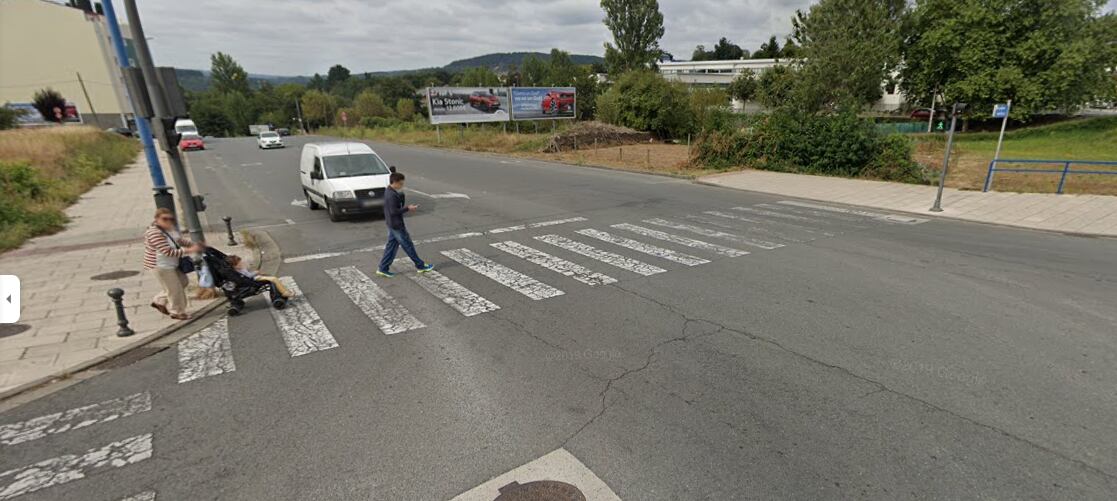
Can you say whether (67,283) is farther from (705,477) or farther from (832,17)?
(832,17)

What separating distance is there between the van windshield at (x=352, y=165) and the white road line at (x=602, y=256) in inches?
223

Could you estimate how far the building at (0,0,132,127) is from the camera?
52.3 m

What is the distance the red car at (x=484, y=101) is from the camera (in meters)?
36.5

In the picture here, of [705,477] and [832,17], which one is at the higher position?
[832,17]

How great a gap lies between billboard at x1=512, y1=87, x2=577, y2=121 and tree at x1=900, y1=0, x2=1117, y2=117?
2696cm

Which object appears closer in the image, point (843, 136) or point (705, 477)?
point (705, 477)

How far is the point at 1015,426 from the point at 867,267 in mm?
4253

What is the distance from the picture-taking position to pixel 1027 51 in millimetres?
30469

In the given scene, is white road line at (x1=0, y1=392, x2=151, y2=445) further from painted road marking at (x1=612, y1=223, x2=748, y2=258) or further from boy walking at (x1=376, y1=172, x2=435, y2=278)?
painted road marking at (x1=612, y1=223, x2=748, y2=258)

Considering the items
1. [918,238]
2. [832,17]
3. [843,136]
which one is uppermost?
[832,17]

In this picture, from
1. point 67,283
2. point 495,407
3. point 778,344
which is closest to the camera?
point 495,407

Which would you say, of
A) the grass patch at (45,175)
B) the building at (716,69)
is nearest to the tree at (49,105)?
the grass patch at (45,175)

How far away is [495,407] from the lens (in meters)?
4.08

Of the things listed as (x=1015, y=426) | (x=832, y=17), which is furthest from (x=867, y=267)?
(x=832, y=17)
